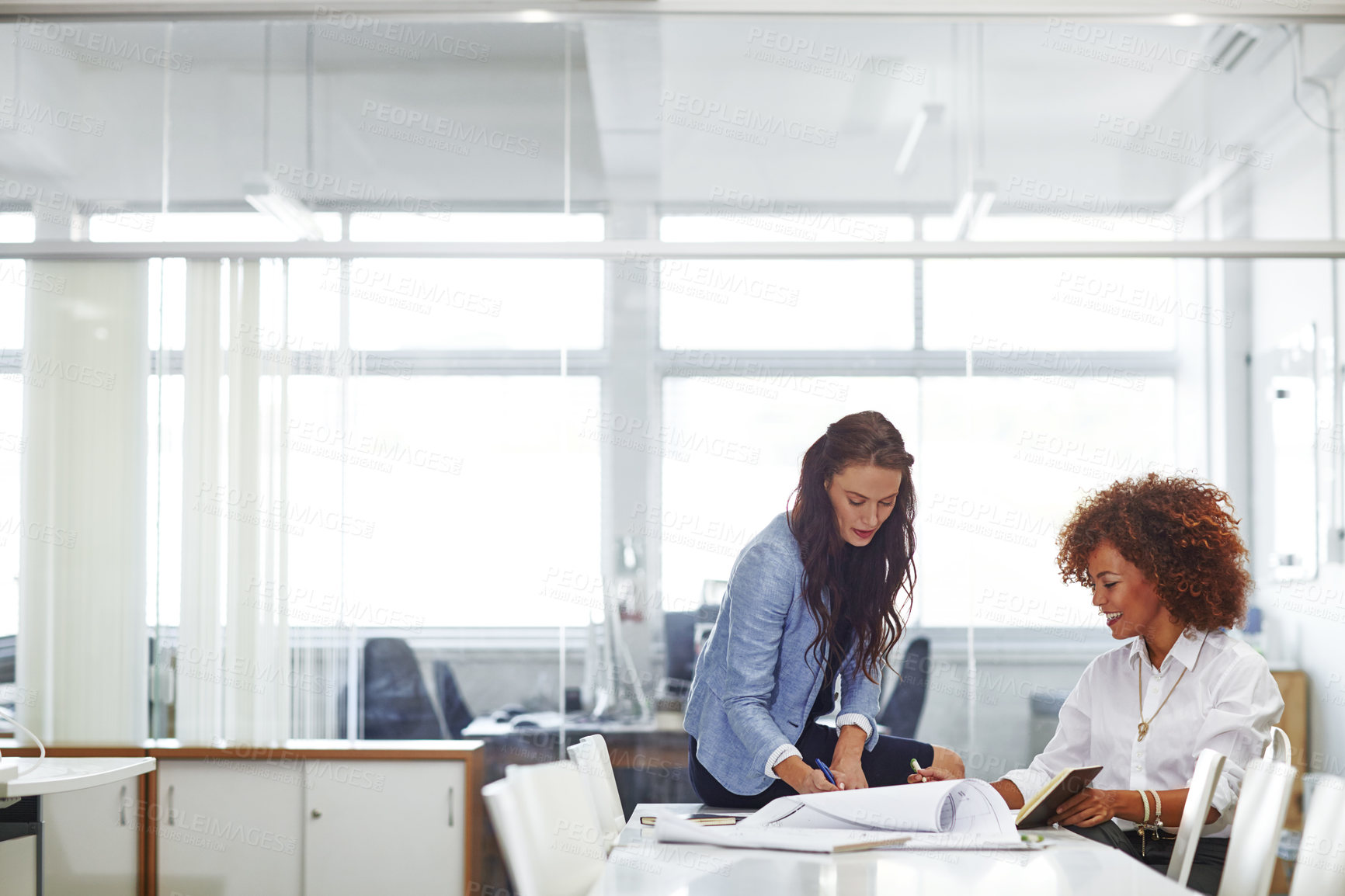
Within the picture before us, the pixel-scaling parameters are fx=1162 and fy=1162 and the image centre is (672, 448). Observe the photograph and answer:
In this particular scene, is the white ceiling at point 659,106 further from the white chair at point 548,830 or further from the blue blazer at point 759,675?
the white chair at point 548,830

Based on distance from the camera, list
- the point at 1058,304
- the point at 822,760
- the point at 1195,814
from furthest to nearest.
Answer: the point at 1058,304
the point at 822,760
the point at 1195,814

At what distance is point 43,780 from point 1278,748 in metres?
2.59

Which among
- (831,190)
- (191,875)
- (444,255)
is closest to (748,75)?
(831,190)

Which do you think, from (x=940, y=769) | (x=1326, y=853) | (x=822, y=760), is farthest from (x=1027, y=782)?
(x=1326, y=853)

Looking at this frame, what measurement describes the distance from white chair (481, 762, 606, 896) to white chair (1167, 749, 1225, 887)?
0.93 metres

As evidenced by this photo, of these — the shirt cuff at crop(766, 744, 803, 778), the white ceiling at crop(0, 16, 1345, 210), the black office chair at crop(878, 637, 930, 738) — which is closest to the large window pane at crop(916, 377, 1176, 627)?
the black office chair at crop(878, 637, 930, 738)

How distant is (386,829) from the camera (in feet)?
12.0

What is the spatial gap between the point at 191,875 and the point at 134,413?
1.57 meters

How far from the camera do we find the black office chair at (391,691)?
4062 millimetres

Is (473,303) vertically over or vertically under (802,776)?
over

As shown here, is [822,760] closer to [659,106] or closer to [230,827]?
[230,827]

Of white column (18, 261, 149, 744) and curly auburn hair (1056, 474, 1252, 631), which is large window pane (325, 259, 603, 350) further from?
curly auburn hair (1056, 474, 1252, 631)

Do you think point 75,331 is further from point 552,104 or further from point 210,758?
point 552,104

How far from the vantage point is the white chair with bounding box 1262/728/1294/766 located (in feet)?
6.70
